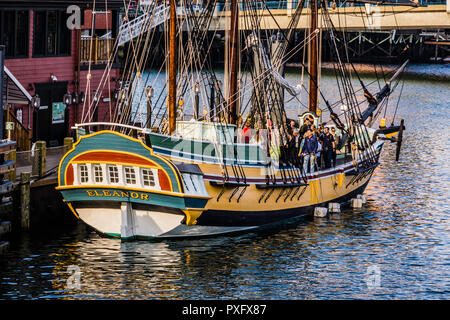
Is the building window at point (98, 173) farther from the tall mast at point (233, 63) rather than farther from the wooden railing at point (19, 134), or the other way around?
the wooden railing at point (19, 134)

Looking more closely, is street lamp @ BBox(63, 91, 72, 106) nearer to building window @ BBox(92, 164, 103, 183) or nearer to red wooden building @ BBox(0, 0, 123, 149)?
red wooden building @ BBox(0, 0, 123, 149)

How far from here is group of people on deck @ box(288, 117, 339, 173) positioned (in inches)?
1654

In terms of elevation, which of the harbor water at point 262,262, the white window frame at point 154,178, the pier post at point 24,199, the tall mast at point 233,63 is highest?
the tall mast at point 233,63

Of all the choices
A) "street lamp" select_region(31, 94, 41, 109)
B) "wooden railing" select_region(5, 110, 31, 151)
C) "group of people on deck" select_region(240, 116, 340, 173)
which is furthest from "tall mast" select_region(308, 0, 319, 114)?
"wooden railing" select_region(5, 110, 31, 151)

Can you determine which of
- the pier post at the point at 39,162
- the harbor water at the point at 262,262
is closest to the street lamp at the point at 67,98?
the pier post at the point at 39,162

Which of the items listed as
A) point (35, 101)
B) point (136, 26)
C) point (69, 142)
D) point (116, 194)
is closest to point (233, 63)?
point (69, 142)

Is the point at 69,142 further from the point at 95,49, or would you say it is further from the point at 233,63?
the point at 95,49

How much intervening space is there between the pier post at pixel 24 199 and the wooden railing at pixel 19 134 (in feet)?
23.3

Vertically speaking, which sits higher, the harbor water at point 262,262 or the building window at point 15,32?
the building window at point 15,32

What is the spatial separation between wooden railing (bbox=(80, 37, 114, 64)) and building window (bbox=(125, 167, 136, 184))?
582 inches

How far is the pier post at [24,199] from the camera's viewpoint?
122ft
